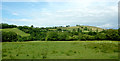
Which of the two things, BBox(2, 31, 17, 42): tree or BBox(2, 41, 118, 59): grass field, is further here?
BBox(2, 31, 17, 42): tree

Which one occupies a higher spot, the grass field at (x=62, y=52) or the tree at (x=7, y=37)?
the grass field at (x=62, y=52)

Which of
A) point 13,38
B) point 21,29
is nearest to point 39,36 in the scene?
point 13,38

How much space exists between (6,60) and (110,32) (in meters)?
67.3

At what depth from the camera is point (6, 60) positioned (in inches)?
439

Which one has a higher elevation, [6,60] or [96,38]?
[6,60]

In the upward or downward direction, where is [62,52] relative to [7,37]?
upward

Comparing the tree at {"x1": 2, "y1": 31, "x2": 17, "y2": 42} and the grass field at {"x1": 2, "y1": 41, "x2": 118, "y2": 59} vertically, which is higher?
the grass field at {"x1": 2, "y1": 41, "x2": 118, "y2": 59}

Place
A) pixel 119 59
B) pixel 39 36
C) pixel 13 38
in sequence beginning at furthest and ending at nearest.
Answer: pixel 39 36 → pixel 13 38 → pixel 119 59

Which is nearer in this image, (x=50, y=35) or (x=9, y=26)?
(x=50, y=35)

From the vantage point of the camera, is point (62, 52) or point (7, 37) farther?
point (7, 37)

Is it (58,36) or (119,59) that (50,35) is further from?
(119,59)

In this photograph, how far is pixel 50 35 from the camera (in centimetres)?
6788

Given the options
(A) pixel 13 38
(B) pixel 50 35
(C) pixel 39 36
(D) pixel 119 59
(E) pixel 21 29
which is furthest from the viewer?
(E) pixel 21 29

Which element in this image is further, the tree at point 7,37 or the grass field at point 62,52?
the tree at point 7,37
